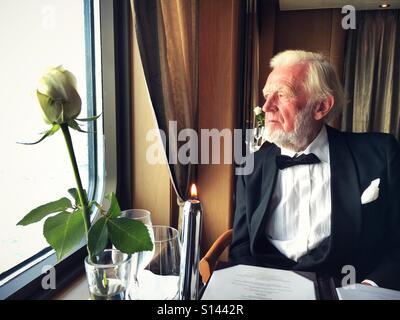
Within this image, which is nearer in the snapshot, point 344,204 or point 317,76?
point 344,204

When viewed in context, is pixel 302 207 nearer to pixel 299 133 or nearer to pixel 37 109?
pixel 299 133

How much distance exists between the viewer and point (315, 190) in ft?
3.94

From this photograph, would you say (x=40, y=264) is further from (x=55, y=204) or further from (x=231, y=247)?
(x=231, y=247)

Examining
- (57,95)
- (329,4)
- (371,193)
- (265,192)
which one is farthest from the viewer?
(329,4)

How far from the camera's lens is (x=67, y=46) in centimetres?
109

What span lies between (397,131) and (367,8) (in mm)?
1424

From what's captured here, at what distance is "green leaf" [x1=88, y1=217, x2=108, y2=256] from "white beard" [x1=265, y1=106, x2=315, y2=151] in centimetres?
100

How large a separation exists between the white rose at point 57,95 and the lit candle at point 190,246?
0.24m

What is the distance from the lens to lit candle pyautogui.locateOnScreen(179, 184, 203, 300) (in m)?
0.51

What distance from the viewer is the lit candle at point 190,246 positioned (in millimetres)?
508

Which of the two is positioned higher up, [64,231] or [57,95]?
[57,95]

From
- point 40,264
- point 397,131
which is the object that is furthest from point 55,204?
point 397,131

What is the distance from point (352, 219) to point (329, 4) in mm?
2922

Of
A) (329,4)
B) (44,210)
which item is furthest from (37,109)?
(329,4)
